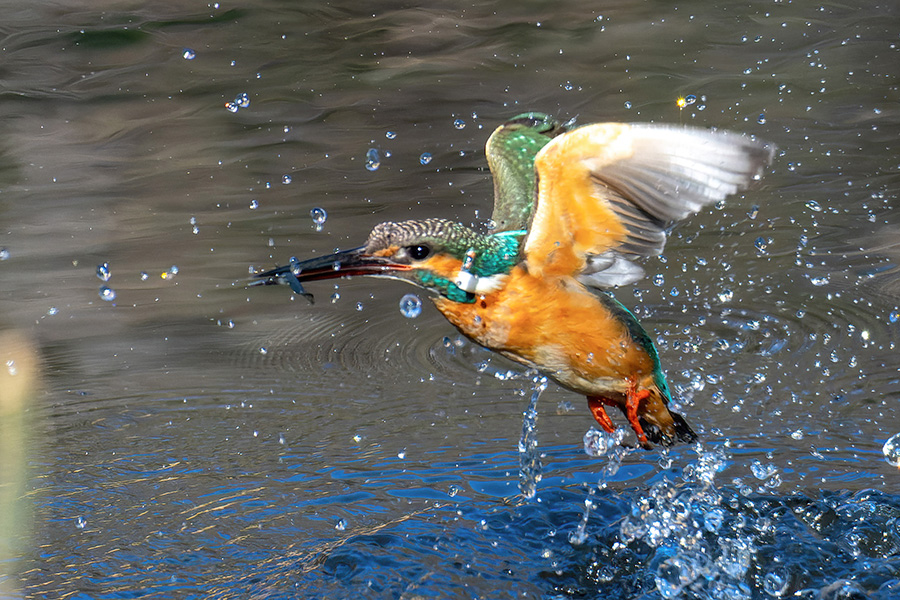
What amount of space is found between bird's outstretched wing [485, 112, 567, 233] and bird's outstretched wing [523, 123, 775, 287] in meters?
0.30

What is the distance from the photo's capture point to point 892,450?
2.88 metres

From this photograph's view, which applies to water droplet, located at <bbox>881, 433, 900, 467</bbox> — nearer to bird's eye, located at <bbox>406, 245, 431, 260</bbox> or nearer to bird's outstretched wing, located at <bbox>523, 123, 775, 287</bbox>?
bird's outstretched wing, located at <bbox>523, 123, 775, 287</bbox>

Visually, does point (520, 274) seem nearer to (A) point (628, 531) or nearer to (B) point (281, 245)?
(A) point (628, 531)

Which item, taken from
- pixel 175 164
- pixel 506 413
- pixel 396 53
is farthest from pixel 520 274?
pixel 396 53

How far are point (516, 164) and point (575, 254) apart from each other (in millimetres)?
576

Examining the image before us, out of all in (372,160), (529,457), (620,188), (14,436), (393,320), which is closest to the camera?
(620,188)

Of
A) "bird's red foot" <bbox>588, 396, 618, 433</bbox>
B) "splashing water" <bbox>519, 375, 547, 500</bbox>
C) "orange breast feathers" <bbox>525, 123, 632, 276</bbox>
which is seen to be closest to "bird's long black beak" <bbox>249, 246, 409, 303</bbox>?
"orange breast feathers" <bbox>525, 123, 632, 276</bbox>

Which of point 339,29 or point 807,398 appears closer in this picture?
point 807,398

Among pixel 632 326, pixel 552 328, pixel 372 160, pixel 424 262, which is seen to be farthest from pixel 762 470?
pixel 372 160

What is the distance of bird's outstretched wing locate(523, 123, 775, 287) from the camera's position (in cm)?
206

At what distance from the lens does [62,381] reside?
3.77 metres

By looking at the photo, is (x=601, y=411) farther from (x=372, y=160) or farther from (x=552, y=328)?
(x=372, y=160)

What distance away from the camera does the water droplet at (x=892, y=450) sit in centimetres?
284

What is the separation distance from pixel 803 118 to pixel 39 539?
172 inches
